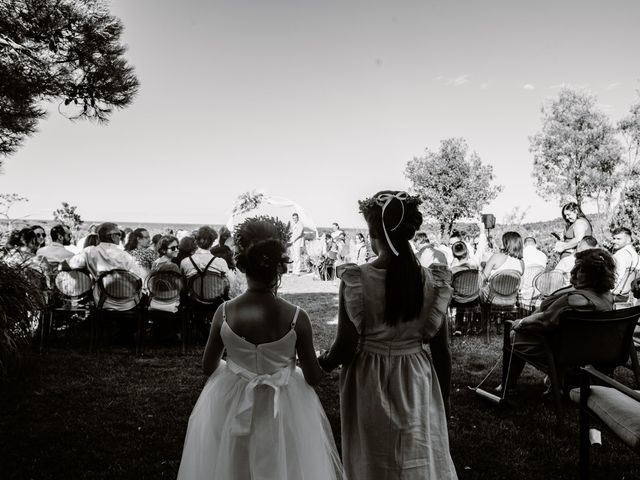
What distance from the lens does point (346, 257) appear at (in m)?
17.1

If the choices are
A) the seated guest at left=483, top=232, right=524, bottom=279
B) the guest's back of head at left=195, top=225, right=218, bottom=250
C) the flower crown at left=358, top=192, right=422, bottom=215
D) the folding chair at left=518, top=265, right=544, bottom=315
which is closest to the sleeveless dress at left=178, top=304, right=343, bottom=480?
the flower crown at left=358, top=192, right=422, bottom=215

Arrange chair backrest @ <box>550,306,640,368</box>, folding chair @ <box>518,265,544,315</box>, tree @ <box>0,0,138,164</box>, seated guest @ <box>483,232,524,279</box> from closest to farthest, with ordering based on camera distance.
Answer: chair backrest @ <box>550,306,640,368</box> < tree @ <box>0,0,138,164</box> < seated guest @ <box>483,232,524,279</box> < folding chair @ <box>518,265,544,315</box>

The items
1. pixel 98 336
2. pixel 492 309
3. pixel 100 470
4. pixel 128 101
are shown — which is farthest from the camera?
pixel 492 309

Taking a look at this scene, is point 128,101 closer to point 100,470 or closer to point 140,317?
point 140,317

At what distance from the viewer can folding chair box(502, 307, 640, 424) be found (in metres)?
3.73

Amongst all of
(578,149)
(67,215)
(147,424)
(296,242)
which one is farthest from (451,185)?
(147,424)

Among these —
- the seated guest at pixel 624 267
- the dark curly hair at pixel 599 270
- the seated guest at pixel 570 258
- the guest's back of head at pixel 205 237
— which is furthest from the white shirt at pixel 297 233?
the dark curly hair at pixel 599 270

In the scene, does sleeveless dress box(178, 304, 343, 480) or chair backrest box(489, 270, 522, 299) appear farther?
chair backrest box(489, 270, 522, 299)

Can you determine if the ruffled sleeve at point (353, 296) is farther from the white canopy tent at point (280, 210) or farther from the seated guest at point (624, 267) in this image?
the white canopy tent at point (280, 210)

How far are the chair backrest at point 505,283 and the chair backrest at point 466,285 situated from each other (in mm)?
242

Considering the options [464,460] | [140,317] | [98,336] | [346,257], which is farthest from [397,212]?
[346,257]

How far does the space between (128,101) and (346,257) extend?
12.0 metres

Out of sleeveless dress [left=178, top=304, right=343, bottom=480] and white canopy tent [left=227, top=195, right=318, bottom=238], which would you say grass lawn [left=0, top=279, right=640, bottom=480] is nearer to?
sleeveless dress [left=178, top=304, right=343, bottom=480]

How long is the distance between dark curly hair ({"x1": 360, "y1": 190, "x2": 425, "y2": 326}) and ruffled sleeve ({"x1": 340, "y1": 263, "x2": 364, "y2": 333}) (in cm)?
12
